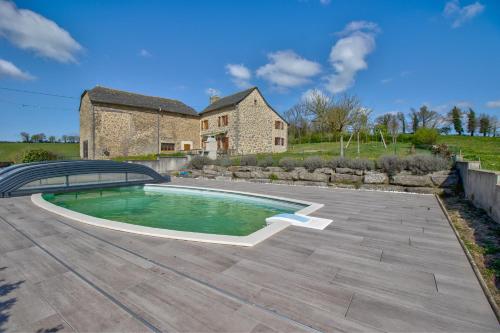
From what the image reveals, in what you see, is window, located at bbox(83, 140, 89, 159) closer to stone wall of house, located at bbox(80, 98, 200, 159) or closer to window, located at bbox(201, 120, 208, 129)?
stone wall of house, located at bbox(80, 98, 200, 159)

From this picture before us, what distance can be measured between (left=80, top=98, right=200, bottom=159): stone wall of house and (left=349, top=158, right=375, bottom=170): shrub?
19750 mm

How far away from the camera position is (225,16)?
11.0m

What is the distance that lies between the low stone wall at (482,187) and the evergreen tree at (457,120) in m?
42.2

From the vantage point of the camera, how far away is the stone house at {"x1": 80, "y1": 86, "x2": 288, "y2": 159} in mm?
20000

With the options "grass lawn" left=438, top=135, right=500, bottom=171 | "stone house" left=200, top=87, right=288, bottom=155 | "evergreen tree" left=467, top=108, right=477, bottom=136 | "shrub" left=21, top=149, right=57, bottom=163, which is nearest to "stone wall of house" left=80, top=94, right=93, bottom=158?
"shrub" left=21, top=149, right=57, bottom=163

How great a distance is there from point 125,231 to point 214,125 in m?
22.0

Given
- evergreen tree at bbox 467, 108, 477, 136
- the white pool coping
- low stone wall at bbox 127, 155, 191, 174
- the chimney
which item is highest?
the chimney

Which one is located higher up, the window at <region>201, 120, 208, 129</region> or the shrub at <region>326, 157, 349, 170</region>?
the window at <region>201, 120, 208, 129</region>

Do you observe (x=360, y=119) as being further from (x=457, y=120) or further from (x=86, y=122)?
(x=457, y=120)

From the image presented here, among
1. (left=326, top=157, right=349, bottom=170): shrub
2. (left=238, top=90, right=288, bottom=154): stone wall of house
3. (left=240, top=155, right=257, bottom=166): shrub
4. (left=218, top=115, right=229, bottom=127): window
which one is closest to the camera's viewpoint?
(left=326, top=157, right=349, bottom=170): shrub

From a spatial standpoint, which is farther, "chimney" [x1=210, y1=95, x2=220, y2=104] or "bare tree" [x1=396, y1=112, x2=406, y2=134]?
"bare tree" [x1=396, y1=112, x2=406, y2=134]

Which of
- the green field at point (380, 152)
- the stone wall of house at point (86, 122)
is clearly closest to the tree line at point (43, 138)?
the stone wall of house at point (86, 122)

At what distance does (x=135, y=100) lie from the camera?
22281mm

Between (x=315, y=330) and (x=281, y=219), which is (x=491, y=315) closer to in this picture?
(x=315, y=330)
